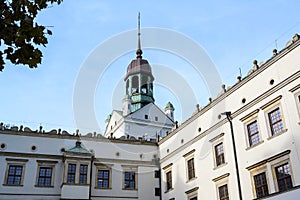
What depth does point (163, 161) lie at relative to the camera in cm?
2627

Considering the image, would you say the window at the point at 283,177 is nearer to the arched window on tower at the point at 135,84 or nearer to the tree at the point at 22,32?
the tree at the point at 22,32

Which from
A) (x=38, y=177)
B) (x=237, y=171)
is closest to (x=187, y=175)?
(x=237, y=171)

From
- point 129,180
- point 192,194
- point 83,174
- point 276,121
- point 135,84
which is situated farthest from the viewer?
point 135,84

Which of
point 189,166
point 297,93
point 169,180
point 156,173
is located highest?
point 297,93

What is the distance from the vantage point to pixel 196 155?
21.9 m

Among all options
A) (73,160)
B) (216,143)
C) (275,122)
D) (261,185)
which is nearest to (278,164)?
(261,185)

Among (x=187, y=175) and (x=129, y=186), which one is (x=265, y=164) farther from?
(x=129, y=186)

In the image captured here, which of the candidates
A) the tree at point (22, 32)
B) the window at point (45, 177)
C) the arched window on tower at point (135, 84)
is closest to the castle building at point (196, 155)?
the window at point (45, 177)

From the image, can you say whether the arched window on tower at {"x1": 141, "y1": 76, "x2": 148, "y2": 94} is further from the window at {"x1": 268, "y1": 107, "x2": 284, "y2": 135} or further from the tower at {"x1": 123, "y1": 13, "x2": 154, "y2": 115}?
the window at {"x1": 268, "y1": 107, "x2": 284, "y2": 135}

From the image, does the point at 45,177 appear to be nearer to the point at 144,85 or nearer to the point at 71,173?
the point at 71,173

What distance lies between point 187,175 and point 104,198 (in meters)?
6.28

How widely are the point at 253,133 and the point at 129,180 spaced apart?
37.4ft

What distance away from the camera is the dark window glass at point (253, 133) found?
57.7ft

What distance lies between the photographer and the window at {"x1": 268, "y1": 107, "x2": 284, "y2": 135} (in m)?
16.2
